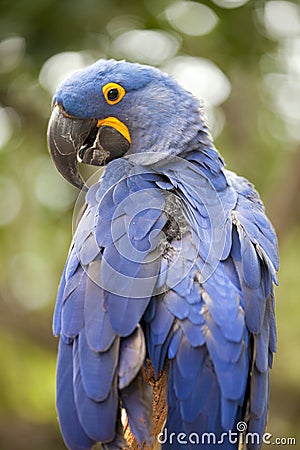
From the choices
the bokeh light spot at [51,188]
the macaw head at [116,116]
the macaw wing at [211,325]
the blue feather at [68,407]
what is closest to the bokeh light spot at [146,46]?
the bokeh light spot at [51,188]

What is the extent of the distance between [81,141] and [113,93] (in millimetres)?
171

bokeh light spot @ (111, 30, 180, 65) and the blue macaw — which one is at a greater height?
bokeh light spot @ (111, 30, 180, 65)

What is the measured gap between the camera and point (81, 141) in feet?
6.61

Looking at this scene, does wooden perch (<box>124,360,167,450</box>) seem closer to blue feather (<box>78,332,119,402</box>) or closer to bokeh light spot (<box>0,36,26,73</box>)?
blue feather (<box>78,332,119,402</box>)

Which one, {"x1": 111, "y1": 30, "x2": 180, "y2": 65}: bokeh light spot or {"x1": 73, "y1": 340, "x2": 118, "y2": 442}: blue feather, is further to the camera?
{"x1": 111, "y1": 30, "x2": 180, "y2": 65}: bokeh light spot

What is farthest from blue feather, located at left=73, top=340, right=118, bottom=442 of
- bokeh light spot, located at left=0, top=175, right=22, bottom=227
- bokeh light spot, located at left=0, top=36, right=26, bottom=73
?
bokeh light spot, located at left=0, top=175, right=22, bottom=227

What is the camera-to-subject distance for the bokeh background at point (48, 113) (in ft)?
10.1

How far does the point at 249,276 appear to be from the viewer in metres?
1.69

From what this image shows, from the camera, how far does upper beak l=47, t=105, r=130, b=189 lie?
198 centimetres

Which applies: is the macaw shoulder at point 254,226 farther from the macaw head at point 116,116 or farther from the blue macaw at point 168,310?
the macaw head at point 116,116

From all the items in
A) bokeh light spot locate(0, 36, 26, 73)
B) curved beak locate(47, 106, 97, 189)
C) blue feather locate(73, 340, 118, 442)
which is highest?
bokeh light spot locate(0, 36, 26, 73)

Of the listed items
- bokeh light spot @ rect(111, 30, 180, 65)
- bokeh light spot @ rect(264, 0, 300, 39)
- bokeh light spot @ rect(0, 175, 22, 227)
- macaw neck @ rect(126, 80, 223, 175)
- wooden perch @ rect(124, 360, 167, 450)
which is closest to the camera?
wooden perch @ rect(124, 360, 167, 450)

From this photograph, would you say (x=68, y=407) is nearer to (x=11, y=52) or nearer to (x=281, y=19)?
(x=11, y=52)

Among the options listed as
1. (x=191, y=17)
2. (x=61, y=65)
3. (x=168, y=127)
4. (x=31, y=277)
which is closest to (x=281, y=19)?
Result: (x=191, y=17)
